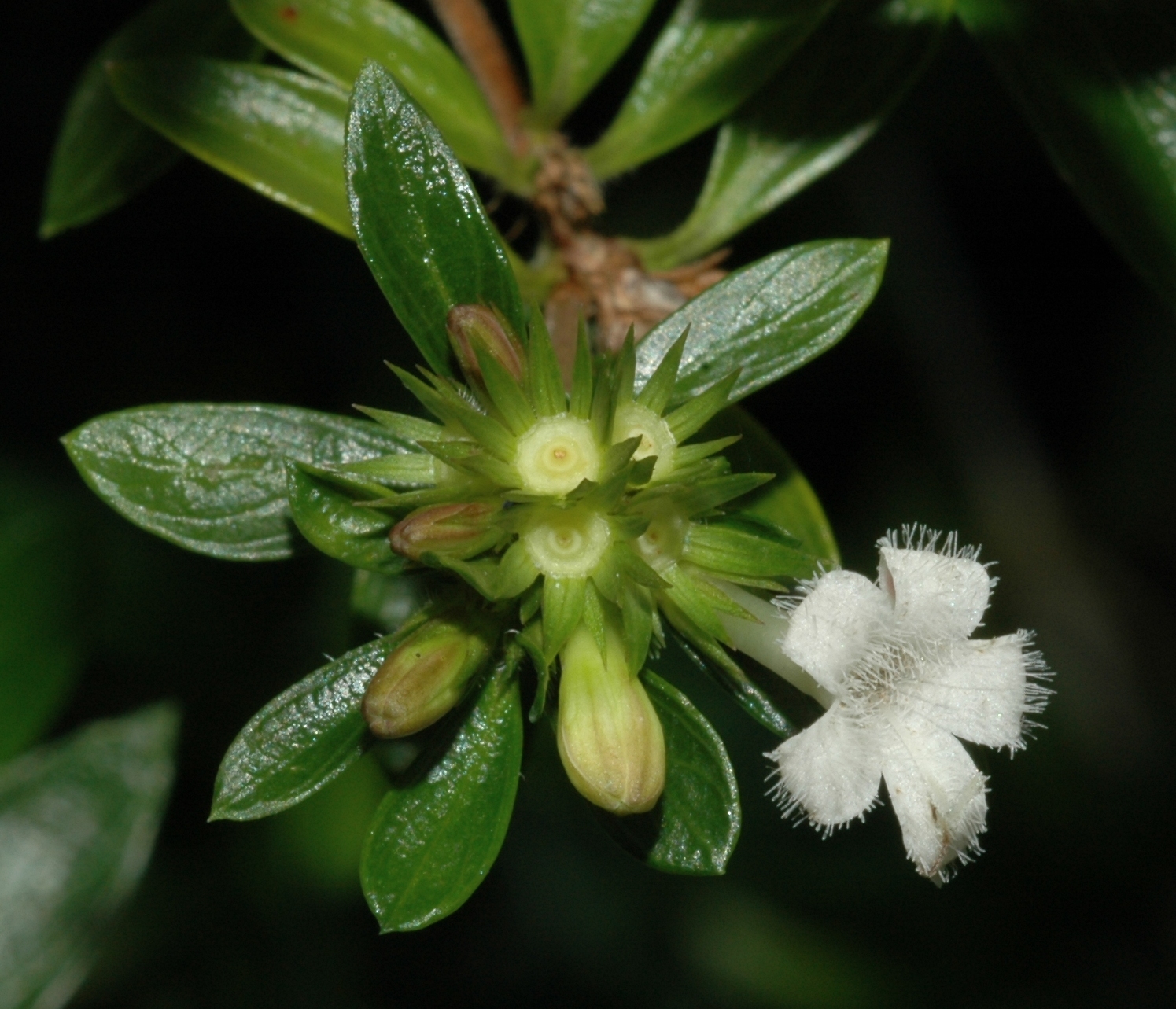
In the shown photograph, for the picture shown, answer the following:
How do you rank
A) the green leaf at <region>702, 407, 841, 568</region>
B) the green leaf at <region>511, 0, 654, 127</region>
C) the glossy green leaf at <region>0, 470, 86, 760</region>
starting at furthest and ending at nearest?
the glossy green leaf at <region>0, 470, 86, 760</region> → the green leaf at <region>511, 0, 654, 127</region> → the green leaf at <region>702, 407, 841, 568</region>

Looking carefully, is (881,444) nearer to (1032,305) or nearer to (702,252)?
(1032,305)

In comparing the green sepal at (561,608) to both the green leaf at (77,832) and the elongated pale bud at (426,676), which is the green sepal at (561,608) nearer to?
the elongated pale bud at (426,676)

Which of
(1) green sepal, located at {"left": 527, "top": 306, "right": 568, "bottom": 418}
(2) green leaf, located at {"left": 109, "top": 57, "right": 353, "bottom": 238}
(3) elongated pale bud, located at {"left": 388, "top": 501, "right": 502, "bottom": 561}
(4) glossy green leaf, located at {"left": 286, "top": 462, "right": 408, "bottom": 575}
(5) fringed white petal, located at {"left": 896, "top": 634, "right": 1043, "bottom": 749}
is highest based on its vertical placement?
(2) green leaf, located at {"left": 109, "top": 57, "right": 353, "bottom": 238}

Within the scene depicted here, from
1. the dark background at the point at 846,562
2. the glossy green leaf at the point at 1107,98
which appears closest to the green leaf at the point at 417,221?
the glossy green leaf at the point at 1107,98

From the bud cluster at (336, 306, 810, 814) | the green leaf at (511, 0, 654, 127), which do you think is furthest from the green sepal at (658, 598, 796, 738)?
the green leaf at (511, 0, 654, 127)

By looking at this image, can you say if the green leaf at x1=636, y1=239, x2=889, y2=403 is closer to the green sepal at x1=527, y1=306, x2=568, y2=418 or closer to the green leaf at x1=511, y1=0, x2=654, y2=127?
the green sepal at x1=527, y1=306, x2=568, y2=418

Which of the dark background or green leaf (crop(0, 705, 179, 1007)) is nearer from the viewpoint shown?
green leaf (crop(0, 705, 179, 1007))
